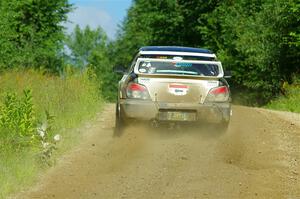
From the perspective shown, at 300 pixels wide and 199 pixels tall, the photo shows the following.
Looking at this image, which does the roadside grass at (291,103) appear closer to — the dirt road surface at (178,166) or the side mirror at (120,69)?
the dirt road surface at (178,166)

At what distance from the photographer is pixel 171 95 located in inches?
519

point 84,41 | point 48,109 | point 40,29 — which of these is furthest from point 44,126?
point 84,41

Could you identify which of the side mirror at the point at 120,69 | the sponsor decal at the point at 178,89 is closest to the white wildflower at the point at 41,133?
the sponsor decal at the point at 178,89

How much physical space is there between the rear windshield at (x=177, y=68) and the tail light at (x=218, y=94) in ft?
1.17

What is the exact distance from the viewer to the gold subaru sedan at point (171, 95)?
1316 cm

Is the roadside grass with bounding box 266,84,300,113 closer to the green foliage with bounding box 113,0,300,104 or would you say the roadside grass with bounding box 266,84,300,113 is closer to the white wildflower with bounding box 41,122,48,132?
the green foliage with bounding box 113,0,300,104

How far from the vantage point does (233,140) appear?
13.5 m

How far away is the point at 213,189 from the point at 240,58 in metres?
35.4

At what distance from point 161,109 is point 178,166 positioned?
8.86ft

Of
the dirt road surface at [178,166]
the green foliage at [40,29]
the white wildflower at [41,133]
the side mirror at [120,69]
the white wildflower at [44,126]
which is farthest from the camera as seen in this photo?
the green foliage at [40,29]

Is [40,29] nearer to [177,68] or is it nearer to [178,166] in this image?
[177,68]

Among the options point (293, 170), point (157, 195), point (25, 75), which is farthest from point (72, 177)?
point (25, 75)

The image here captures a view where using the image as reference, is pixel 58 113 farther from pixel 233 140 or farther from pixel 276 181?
pixel 276 181

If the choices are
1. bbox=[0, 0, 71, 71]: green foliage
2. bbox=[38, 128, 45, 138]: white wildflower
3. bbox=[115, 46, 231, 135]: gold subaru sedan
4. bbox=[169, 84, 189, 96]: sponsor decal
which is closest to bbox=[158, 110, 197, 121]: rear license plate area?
bbox=[115, 46, 231, 135]: gold subaru sedan
